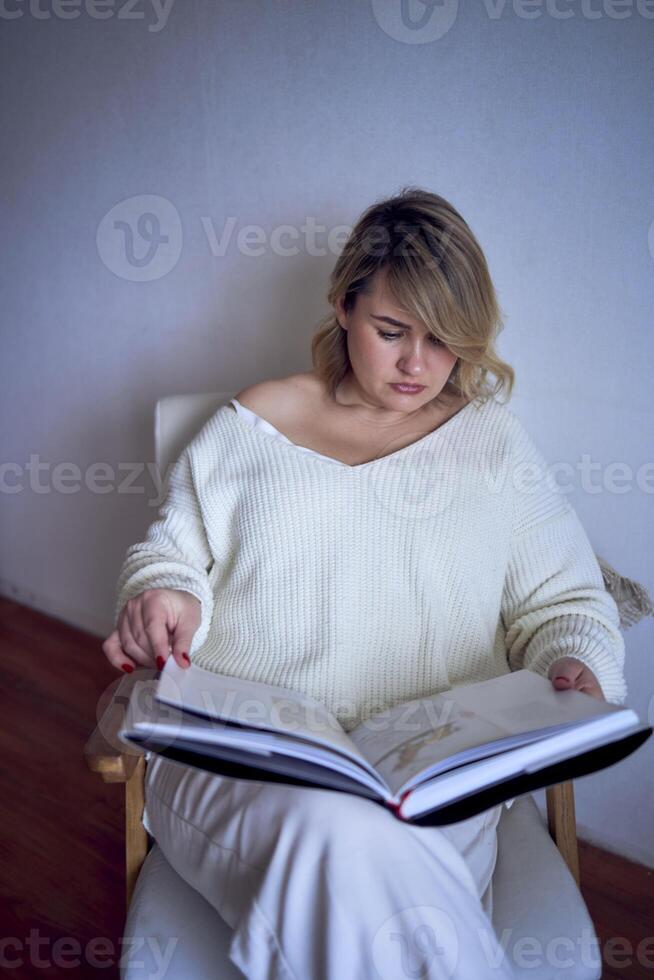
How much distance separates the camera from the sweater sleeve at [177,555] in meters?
1.16

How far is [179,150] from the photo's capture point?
1764mm

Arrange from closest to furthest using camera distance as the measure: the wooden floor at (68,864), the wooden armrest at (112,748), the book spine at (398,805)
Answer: the book spine at (398,805)
the wooden armrest at (112,748)
the wooden floor at (68,864)

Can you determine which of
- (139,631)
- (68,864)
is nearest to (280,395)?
(139,631)

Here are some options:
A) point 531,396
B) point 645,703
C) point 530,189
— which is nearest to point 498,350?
point 531,396

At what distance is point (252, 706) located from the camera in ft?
2.79

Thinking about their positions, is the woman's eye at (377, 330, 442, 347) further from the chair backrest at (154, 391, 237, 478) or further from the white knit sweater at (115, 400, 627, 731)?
the chair backrest at (154, 391, 237, 478)

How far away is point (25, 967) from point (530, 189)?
5.20 ft

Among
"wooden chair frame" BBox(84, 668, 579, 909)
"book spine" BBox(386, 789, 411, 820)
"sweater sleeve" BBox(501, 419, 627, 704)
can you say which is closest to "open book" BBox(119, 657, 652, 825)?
"book spine" BBox(386, 789, 411, 820)

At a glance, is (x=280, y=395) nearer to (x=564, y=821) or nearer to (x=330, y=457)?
(x=330, y=457)

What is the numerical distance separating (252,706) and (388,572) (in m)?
0.38

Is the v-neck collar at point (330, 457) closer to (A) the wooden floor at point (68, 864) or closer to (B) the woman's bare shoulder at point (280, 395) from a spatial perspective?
(B) the woman's bare shoulder at point (280, 395)

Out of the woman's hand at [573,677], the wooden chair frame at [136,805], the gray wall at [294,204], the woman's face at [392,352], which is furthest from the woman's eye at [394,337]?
the wooden chair frame at [136,805]

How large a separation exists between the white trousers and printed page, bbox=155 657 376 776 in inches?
2.5

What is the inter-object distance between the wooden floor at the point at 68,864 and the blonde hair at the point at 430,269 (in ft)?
2.27
